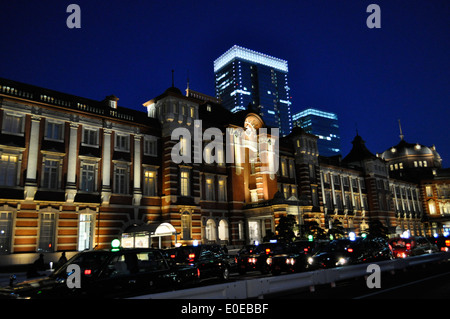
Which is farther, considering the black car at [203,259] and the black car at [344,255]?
the black car at [344,255]

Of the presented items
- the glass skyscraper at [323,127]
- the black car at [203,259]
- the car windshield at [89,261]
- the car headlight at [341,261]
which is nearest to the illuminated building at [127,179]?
the black car at [203,259]

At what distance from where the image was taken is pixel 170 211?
30516 millimetres

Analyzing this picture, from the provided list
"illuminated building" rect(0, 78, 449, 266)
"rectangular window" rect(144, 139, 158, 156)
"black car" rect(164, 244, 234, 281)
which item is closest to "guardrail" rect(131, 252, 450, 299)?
"black car" rect(164, 244, 234, 281)

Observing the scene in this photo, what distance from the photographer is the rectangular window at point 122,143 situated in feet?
98.2

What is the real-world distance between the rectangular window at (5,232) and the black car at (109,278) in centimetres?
1837

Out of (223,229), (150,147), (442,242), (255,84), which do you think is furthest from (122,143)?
(255,84)

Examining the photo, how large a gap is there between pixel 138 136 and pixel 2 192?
11.2 meters

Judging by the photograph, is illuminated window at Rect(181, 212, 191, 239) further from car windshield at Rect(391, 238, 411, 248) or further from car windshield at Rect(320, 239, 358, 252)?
car windshield at Rect(320, 239, 358, 252)

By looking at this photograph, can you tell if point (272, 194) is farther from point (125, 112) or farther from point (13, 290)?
point (13, 290)

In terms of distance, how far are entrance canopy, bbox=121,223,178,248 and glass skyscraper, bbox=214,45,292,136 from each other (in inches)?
5341

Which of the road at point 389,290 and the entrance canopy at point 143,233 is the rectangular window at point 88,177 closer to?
the entrance canopy at point 143,233

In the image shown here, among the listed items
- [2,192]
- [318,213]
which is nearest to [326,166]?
[318,213]

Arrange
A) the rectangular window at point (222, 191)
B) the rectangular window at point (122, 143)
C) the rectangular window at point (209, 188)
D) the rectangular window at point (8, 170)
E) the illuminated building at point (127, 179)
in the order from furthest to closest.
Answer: the rectangular window at point (222, 191)
the rectangular window at point (209, 188)
the rectangular window at point (122, 143)
the illuminated building at point (127, 179)
the rectangular window at point (8, 170)
